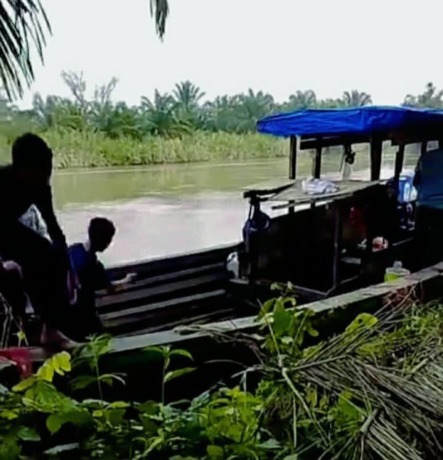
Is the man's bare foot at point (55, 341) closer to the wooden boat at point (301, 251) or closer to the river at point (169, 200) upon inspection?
the wooden boat at point (301, 251)

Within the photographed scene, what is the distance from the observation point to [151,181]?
5836 mm

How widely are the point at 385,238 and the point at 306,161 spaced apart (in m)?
1.58

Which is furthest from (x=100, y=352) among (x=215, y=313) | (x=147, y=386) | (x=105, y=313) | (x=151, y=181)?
(x=151, y=181)

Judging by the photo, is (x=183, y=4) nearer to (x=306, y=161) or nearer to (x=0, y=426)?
(x=0, y=426)

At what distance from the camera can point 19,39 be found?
3.47 ft

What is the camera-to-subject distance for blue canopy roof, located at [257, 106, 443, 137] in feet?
13.9

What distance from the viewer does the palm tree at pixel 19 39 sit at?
1.04 m

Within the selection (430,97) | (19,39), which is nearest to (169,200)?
(430,97)

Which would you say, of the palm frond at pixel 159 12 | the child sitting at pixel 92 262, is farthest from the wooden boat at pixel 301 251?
the palm frond at pixel 159 12

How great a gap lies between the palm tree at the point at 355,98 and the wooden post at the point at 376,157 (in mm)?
452

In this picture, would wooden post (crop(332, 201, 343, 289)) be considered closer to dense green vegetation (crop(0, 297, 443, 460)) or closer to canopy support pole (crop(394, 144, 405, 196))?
canopy support pole (crop(394, 144, 405, 196))

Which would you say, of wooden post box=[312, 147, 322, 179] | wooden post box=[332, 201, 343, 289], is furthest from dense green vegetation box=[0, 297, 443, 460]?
wooden post box=[312, 147, 322, 179]

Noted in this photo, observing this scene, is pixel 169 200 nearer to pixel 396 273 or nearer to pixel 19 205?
pixel 396 273

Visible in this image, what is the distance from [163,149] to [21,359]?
456 cm
